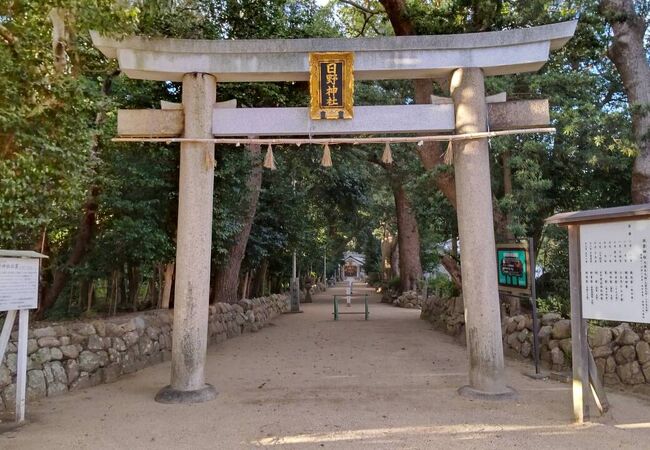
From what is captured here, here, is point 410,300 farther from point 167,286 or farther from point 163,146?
point 163,146

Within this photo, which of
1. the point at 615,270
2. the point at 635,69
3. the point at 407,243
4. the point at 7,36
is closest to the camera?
the point at 615,270

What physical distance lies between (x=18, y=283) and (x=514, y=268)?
7.14 metres

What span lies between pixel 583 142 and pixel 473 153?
467cm

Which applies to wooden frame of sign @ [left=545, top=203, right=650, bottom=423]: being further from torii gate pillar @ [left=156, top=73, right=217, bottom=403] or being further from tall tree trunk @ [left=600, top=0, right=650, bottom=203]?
tall tree trunk @ [left=600, top=0, right=650, bottom=203]

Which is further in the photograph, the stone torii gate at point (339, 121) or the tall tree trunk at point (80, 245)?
the tall tree trunk at point (80, 245)

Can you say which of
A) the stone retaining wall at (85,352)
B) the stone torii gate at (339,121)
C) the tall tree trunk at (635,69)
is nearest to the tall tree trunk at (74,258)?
the stone retaining wall at (85,352)

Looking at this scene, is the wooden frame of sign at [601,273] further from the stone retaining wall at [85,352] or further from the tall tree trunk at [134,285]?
the tall tree trunk at [134,285]

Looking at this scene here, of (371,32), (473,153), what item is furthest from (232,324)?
(371,32)

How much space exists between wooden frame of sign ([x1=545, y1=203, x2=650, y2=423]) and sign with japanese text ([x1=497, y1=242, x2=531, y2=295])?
8.70 feet

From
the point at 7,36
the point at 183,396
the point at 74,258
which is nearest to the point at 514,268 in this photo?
the point at 183,396

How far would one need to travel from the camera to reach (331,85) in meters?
6.34

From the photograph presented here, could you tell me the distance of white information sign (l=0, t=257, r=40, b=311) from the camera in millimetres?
4984

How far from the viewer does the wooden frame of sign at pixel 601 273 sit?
180 inches

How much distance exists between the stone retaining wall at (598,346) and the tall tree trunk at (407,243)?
499 inches
